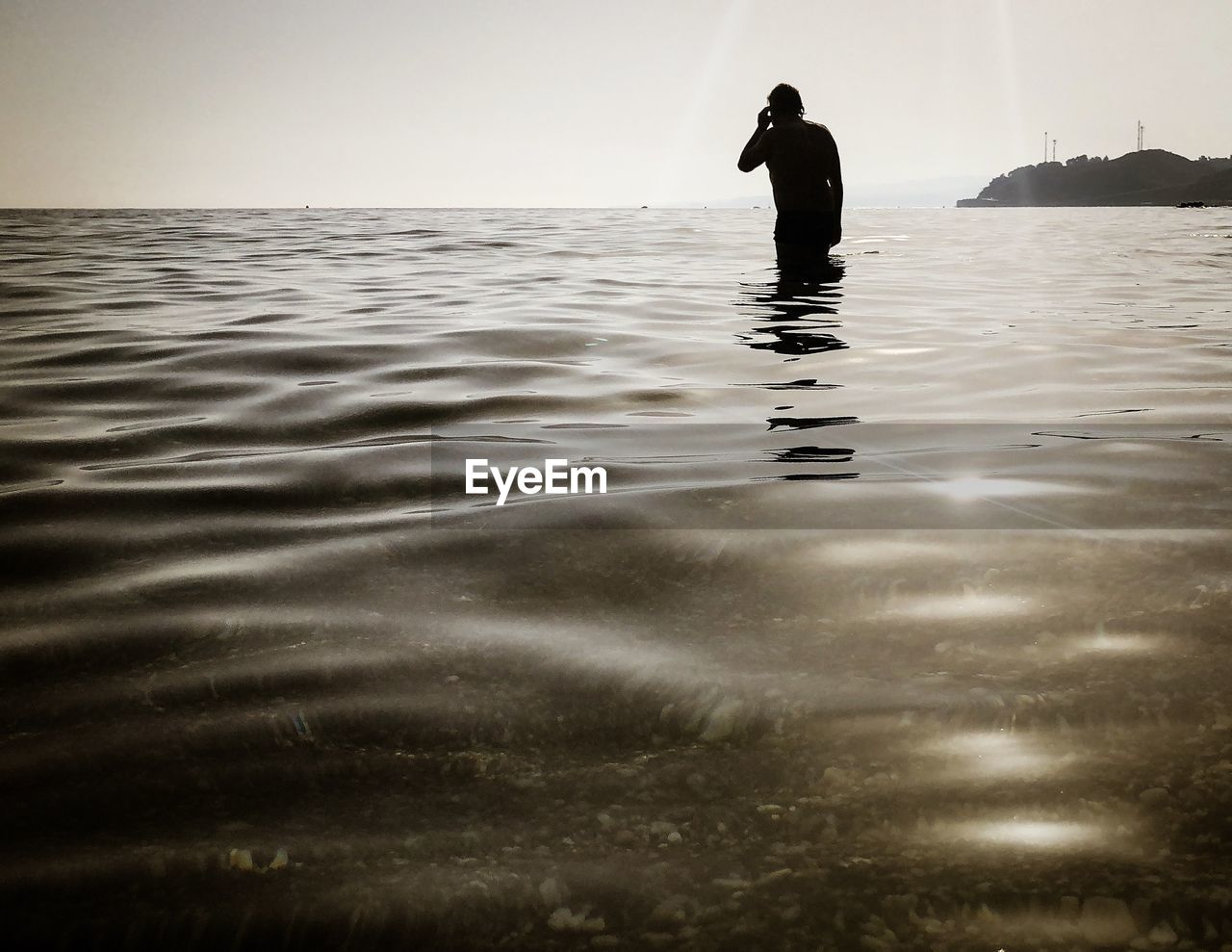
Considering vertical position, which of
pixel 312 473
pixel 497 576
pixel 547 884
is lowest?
pixel 547 884

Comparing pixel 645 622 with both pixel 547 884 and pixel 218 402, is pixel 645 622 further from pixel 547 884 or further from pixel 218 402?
pixel 218 402

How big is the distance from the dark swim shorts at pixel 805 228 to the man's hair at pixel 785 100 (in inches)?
44.2

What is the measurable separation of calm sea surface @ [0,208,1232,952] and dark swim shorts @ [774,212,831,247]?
263 inches

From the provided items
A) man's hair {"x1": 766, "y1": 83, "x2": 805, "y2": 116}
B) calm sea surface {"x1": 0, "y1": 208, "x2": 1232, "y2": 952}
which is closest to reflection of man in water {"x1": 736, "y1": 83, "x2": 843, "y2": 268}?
man's hair {"x1": 766, "y1": 83, "x2": 805, "y2": 116}

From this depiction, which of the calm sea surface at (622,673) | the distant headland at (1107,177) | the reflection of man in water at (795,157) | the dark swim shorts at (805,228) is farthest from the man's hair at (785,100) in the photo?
the distant headland at (1107,177)

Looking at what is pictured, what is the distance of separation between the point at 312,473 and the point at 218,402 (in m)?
1.33

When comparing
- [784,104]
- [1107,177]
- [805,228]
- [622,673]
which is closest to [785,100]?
[784,104]

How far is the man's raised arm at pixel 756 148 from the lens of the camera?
366 inches

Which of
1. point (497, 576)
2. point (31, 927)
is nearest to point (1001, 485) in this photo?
point (497, 576)

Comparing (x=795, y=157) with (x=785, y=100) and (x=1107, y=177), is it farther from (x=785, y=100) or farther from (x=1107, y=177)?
(x=1107, y=177)

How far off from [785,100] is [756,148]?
0.62 m

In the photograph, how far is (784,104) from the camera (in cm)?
934

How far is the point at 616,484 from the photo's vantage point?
2.48m

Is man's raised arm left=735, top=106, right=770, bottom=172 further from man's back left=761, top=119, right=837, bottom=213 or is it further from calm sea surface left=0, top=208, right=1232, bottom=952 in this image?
calm sea surface left=0, top=208, right=1232, bottom=952
